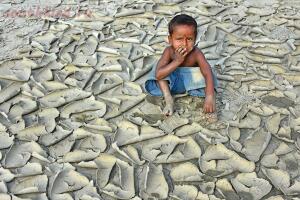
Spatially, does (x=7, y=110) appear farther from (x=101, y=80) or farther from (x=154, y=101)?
(x=154, y=101)

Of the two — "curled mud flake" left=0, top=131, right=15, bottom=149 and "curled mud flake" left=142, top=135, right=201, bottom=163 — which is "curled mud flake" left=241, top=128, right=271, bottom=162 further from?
"curled mud flake" left=0, top=131, right=15, bottom=149

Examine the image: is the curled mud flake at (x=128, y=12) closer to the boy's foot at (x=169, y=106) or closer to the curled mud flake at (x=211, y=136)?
the boy's foot at (x=169, y=106)

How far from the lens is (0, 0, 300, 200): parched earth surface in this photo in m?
1.48

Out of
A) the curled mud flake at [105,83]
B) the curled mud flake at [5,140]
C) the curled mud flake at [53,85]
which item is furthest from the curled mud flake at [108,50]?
the curled mud flake at [5,140]

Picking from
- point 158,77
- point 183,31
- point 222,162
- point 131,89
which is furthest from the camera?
point 131,89

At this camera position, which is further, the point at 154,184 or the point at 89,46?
the point at 89,46

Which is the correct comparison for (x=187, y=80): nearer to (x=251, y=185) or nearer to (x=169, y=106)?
(x=169, y=106)

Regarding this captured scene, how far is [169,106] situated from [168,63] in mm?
162

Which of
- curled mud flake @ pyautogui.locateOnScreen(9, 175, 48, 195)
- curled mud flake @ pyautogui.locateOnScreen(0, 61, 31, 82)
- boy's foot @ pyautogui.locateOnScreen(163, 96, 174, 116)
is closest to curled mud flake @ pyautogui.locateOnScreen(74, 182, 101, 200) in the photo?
curled mud flake @ pyautogui.locateOnScreen(9, 175, 48, 195)

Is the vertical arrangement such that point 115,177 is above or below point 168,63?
below

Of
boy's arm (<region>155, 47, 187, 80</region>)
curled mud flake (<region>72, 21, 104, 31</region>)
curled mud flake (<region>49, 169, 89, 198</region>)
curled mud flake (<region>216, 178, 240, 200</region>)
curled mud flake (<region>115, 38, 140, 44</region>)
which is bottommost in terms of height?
curled mud flake (<region>49, 169, 89, 198</region>)

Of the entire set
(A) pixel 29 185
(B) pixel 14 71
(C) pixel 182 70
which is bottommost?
(A) pixel 29 185

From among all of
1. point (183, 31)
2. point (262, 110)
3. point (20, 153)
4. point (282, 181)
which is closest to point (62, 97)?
point (20, 153)

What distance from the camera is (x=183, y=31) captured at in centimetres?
166
